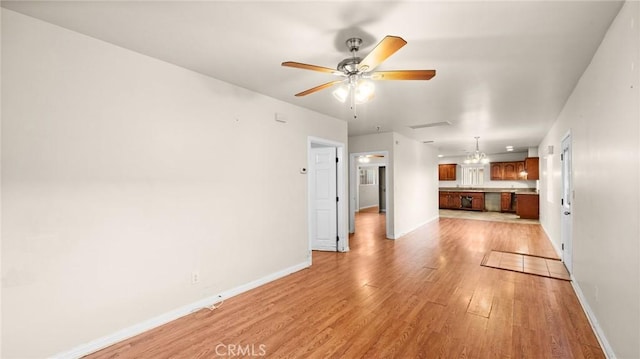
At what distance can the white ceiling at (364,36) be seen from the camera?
187 cm

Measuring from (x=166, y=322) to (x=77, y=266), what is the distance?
0.98 m

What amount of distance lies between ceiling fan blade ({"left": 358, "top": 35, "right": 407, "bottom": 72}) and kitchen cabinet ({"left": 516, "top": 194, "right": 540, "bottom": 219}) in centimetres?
970

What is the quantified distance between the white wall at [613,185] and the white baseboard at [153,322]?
3.40m

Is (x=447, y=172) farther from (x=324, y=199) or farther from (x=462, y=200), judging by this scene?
(x=324, y=199)

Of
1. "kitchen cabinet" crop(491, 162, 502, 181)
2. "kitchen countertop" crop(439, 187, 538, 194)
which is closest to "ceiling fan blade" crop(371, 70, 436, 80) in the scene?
"kitchen countertop" crop(439, 187, 538, 194)

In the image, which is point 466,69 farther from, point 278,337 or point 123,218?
point 123,218

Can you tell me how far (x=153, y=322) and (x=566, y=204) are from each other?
18.5ft

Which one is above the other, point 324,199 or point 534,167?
point 534,167

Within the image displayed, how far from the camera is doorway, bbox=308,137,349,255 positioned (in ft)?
17.4

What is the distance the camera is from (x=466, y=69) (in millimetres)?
2875

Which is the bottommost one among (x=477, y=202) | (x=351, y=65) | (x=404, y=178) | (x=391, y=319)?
(x=391, y=319)

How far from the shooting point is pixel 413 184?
25.2 feet

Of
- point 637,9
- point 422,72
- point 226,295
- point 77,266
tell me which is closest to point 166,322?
point 226,295

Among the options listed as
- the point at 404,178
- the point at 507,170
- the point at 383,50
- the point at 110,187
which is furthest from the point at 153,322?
the point at 507,170
